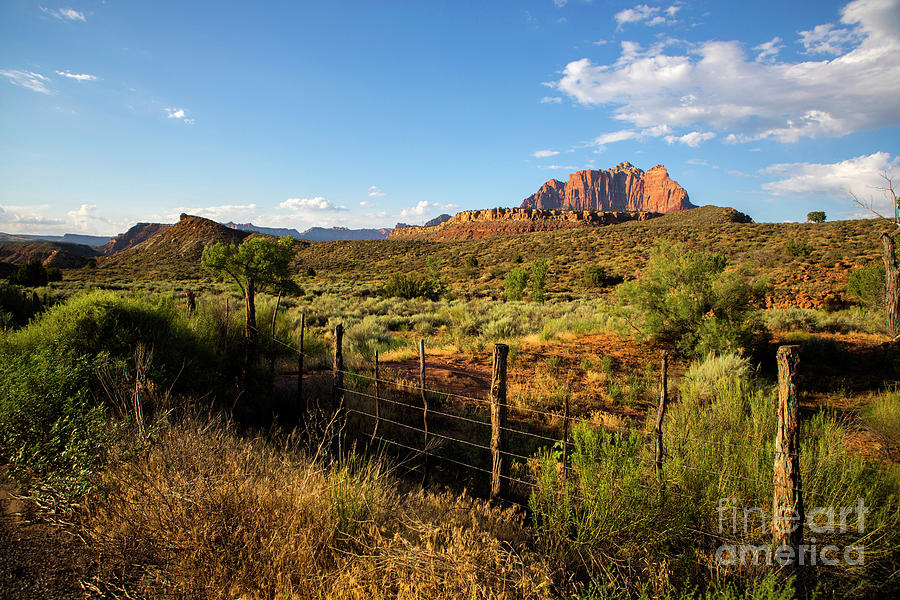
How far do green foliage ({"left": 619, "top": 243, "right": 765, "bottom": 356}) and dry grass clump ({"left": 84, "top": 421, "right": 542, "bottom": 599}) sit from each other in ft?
29.0

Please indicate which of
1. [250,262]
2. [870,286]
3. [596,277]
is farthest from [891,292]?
[250,262]

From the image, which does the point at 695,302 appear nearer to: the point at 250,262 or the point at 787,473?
the point at 787,473

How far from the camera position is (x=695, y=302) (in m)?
11.1

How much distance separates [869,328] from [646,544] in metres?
15.2

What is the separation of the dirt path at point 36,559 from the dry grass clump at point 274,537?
236 millimetres

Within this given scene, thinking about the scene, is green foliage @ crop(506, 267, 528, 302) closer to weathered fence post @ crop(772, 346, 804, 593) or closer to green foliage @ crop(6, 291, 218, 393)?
green foliage @ crop(6, 291, 218, 393)

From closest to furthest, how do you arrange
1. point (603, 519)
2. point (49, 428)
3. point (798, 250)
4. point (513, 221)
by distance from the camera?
point (603, 519), point (49, 428), point (798, 250), point (513, 221)

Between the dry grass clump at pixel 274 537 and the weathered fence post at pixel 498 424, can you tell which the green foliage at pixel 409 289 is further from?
the dry grass clump at pixel 274 537

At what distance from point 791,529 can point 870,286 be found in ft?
69.0

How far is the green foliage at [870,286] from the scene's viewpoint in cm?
1711

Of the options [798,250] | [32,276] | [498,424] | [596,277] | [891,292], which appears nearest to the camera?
[498,424]

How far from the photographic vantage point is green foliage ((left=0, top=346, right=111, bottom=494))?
428 centimetres

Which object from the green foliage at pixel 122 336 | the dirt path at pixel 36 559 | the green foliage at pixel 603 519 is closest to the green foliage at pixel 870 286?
the green foliage at pixel 603 519

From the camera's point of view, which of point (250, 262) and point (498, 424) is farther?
point (250, 262)
